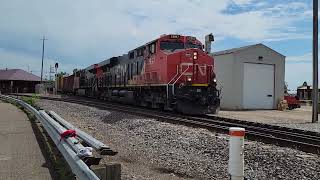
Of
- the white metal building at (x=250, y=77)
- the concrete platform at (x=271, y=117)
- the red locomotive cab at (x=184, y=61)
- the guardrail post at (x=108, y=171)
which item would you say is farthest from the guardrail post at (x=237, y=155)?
the white metal building at (x=250, y=77)

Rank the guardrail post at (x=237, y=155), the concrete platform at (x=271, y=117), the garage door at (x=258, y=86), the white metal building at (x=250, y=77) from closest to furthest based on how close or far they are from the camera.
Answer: the guardrail post at (x=237, y=155)
the concrete platform at (x=271, y=117)
the white metal building at (x=250, y=77)
the garage door at (x=258, y=86)

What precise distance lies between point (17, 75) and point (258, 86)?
199 ft

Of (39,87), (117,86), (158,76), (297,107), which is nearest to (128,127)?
(158,76)

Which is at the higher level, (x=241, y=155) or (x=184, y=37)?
(x=184, y=37)

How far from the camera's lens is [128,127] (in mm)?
15055

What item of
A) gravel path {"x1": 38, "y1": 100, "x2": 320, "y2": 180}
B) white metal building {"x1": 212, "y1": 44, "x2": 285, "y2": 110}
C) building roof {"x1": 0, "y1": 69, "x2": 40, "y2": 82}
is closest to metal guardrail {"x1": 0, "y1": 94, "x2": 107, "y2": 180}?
gravel path {"x1": 38, "y1": 100, "x2": 320, "y2": 180}

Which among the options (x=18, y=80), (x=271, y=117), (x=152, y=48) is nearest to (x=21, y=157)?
(x=152, y=48)

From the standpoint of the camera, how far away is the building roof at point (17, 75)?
80.1 meters

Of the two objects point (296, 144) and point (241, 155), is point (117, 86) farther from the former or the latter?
point (241, 155)

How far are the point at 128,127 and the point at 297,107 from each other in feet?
78.2

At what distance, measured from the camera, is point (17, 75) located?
268 feet

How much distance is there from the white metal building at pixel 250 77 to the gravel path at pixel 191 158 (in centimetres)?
1782

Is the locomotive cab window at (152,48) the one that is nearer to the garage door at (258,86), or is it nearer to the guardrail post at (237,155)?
the garage door at (258,86)

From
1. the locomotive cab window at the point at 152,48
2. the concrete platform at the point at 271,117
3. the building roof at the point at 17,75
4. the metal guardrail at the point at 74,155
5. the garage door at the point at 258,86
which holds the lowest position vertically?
the concrete platform at the point at 271,117
